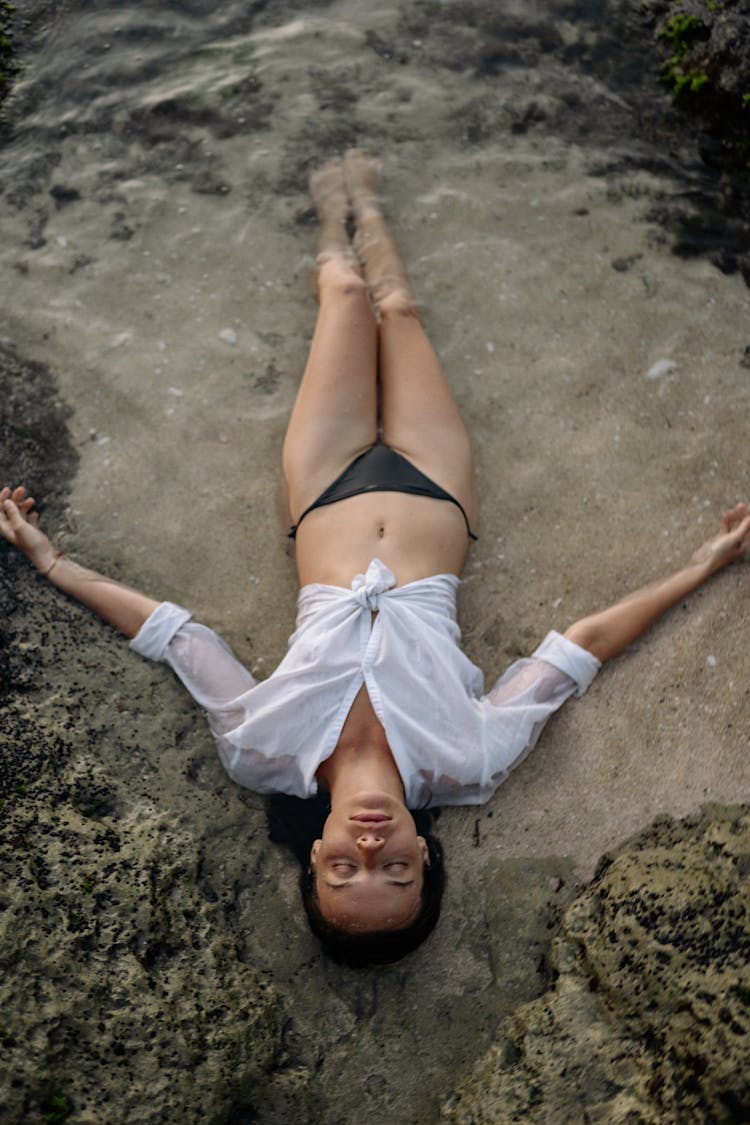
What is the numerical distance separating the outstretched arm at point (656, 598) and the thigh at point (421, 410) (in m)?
0.88

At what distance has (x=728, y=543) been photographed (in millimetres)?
4828

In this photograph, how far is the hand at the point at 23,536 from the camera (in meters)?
4.85

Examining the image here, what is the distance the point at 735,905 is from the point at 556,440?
Answer: 2.78 m

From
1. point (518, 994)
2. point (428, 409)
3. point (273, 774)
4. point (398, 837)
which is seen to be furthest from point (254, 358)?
point (518, 994)

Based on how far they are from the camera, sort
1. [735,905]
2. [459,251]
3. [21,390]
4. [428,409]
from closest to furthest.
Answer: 1. [735,905]
2. [428,409]
3. [21,390]
4. [459,251]

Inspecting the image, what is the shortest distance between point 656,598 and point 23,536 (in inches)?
130

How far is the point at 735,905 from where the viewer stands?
368 cm

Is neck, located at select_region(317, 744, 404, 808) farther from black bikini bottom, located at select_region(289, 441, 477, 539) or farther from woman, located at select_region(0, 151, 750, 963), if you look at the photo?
black bikini bottom, located at select_region(289, 441, 477, 539)

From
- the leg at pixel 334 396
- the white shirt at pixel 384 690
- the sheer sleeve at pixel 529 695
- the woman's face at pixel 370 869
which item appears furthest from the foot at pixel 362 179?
the woman's face at pixel 370 869

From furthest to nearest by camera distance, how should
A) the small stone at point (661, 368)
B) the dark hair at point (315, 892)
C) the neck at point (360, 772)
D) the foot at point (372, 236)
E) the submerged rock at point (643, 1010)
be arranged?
the foot at point (372, 236) → the small stone at point (661, 368) → the neck at point (360, 772) → the dark hair at point (315, 892) → the submerged rock at point (643, 1010)

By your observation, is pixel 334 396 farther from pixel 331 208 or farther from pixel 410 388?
pixel 331 208

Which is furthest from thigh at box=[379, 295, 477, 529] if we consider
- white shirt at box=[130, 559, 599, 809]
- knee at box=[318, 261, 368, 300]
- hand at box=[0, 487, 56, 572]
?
hand at box=[0, 487, 56, 572]

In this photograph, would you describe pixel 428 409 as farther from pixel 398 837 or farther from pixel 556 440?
pixel 398 837

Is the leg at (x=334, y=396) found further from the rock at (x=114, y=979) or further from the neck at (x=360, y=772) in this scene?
the rock at (x=114, y=979)
